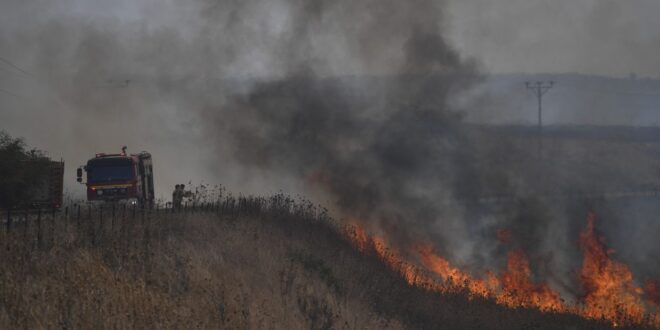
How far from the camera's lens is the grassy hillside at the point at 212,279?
11.3m

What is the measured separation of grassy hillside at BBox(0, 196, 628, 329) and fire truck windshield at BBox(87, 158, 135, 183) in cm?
636

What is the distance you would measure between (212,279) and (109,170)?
50.5ft

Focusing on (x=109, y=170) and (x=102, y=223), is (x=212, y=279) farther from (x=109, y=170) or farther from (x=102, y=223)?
(x=109, y=170)

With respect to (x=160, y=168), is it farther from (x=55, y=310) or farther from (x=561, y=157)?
(x=55, y=310)

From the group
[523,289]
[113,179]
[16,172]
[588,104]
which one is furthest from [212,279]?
[588,104]

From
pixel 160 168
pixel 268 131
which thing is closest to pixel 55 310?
pixel 268 131

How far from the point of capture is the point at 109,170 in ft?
94.5

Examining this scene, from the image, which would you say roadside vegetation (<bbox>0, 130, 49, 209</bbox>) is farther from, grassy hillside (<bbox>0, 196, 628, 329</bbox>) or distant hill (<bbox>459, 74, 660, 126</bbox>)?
distant hill (<bbox>459, 74, 660, 126</bbox>)

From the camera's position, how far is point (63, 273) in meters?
12.4

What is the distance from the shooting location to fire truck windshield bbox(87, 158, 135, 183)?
28.7m

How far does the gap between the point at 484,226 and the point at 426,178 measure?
3668 mm

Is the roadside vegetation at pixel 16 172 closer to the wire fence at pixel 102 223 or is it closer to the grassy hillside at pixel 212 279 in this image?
the wire fence at pixel 102 223

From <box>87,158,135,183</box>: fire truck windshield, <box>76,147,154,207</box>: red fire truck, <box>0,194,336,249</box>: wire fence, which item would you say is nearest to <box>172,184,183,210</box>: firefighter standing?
<box>0,194,336,249</box>: wire fence

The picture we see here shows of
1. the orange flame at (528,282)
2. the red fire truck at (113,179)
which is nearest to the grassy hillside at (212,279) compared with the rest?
the orange flame at (528,282)
